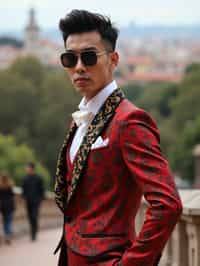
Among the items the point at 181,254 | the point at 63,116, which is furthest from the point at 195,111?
the point at 181,254

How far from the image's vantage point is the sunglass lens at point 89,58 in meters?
3.92

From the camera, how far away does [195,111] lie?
8669 centimetres

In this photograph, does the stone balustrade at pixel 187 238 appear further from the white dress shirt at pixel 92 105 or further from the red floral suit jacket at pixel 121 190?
the red floral suit jacket at pixel 121 190

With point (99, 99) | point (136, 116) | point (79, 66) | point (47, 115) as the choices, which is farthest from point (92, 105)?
point (47, 115)

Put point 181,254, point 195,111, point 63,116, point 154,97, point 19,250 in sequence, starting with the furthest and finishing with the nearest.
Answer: point 154,97 → point 195,111 → point 63,116 → point 19,250 → point 181,254

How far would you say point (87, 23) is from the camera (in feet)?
12.9

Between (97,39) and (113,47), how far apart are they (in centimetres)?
9

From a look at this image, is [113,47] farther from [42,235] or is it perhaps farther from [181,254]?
[42,235]

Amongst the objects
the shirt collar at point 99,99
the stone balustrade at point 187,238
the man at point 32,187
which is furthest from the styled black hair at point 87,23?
the man at point 32,187

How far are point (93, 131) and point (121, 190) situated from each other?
0.78 feet

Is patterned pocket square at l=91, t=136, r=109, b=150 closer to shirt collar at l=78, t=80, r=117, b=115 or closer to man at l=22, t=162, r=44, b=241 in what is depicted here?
shirt collar at l=78, t=80, r=117, b=115

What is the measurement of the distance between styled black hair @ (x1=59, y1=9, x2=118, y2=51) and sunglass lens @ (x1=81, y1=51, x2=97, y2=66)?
0.26 ft

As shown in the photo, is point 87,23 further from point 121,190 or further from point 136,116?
point 121,190

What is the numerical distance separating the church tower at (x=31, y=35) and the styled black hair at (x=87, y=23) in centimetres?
18257
